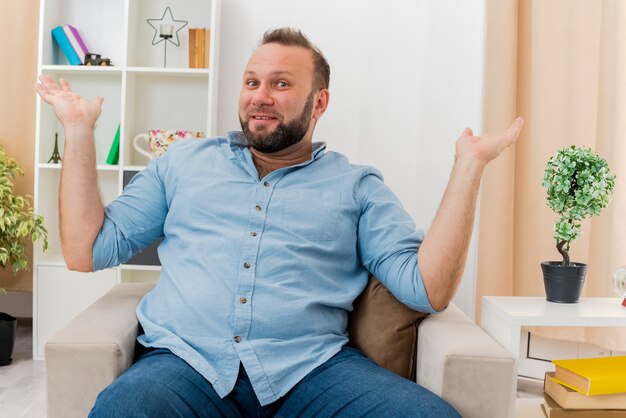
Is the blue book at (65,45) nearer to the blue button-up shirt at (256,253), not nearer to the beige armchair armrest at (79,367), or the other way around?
the blue button-up shirt at (256,253)

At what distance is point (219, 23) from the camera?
9.96 feet

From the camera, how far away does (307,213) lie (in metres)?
1.81

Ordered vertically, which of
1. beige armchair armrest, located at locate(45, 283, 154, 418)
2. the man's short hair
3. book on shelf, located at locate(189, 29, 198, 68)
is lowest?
beige armchair armrest, located at locate(45, 283, 154, 418)

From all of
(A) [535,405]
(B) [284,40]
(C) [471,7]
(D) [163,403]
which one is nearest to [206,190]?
(B) [284,40]

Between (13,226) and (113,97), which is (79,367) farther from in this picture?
(113,97)

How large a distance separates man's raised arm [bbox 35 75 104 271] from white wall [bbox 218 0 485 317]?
1.38 m

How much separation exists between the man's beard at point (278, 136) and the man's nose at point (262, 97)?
17mm

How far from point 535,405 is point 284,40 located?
115 centimetres

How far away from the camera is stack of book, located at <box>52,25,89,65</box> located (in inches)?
117

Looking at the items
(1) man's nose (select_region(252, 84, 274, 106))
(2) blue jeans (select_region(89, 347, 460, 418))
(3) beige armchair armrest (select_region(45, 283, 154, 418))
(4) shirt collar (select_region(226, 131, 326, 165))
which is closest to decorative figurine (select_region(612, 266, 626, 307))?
(2) blue jeans (select_region(89, 347, 460, 418))

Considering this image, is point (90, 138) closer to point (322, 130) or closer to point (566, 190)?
point (566, 190)

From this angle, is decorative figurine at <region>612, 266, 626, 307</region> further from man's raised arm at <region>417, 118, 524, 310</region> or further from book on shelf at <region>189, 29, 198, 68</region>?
book on shelf at <region>189, 29, 198, 68</region>

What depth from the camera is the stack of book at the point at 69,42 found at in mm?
2980

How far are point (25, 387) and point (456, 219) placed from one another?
68.7 inches
